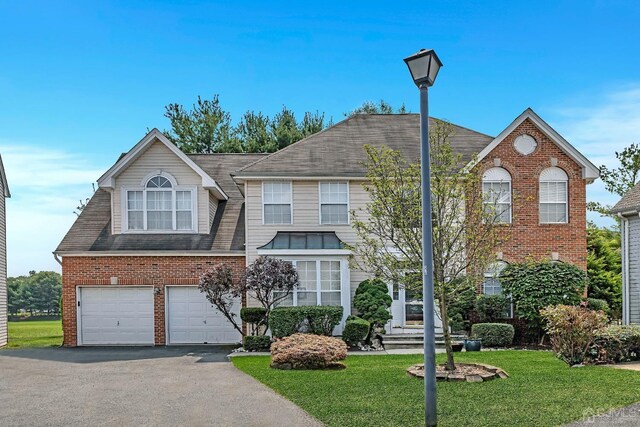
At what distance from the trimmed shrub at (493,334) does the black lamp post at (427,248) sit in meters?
10.6

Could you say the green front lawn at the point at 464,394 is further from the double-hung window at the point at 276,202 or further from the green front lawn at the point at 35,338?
the green front lawn at the point at 35,338

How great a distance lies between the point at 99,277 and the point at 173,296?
2.58 meters

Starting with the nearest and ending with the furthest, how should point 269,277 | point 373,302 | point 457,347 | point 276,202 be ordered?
point 457,347 < point 269,277 < point 373,302 < point 276,202

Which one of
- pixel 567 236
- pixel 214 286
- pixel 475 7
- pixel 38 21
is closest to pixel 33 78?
pixel 38 21

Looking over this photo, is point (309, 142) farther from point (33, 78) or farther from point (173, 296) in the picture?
point (33, 78)

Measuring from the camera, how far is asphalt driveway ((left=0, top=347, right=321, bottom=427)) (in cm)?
934

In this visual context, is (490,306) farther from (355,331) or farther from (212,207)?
(212,207)

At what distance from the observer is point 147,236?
20734 millimetres

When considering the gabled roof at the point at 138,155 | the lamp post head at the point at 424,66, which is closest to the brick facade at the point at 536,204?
the gabled roof at the point at 138,155

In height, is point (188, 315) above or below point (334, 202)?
below

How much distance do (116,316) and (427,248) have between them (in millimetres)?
15149

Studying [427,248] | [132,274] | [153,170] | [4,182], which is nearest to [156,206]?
[153,170]

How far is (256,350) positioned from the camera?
1788cm

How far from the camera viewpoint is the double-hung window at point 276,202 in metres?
20.4
